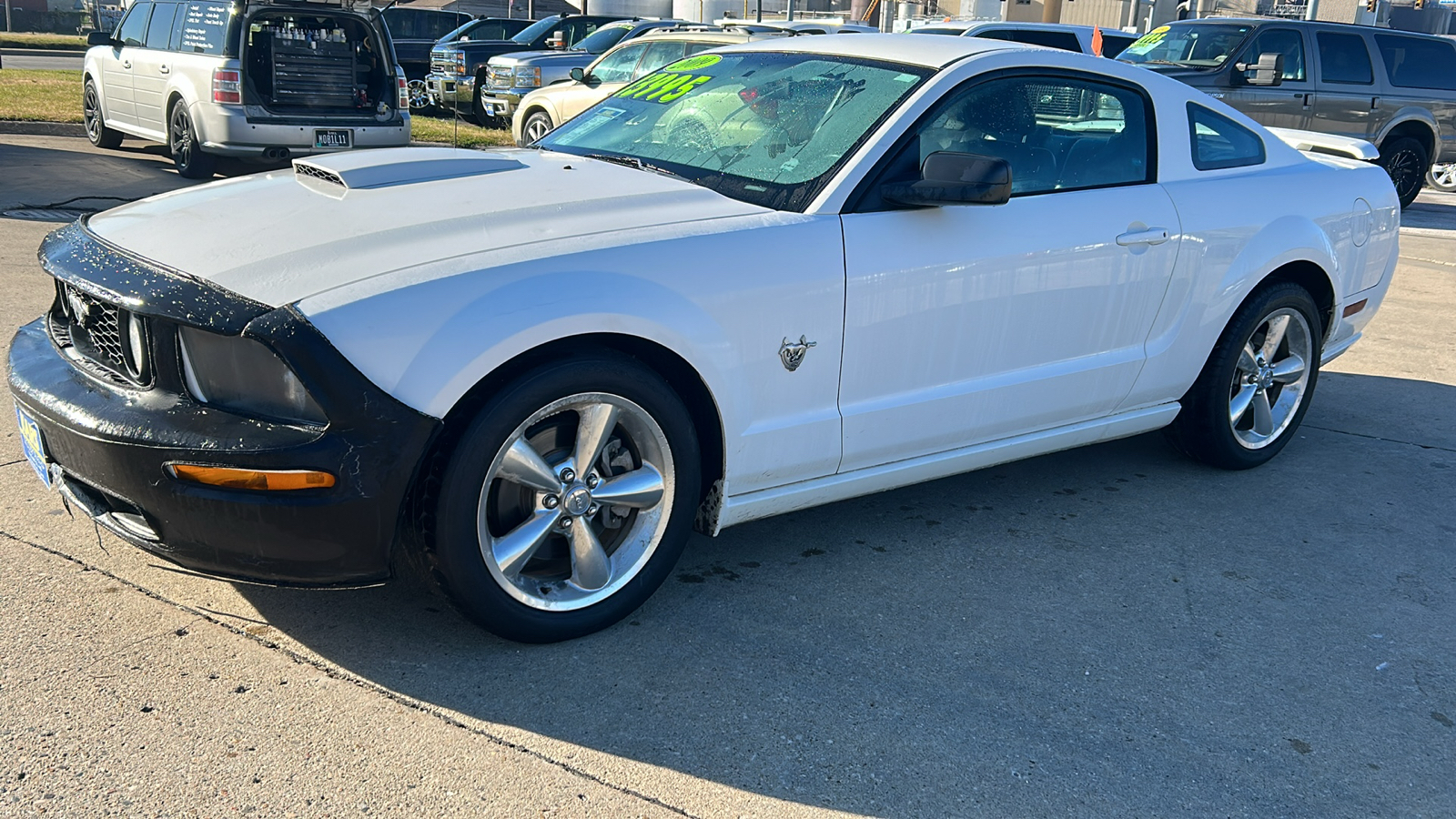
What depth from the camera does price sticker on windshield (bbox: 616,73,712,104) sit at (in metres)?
4.49

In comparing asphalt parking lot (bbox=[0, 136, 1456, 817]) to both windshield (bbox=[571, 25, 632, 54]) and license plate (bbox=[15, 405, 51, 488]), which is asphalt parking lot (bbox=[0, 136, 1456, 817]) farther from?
windshield (bbox=[571, 25, 632, 54])

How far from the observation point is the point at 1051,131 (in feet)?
14.0

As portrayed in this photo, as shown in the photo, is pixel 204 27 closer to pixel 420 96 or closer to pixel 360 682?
pixel 420 96

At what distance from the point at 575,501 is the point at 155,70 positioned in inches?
391

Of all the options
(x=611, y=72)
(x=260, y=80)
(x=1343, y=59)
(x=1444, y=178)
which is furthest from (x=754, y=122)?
(x=1444, y=178)

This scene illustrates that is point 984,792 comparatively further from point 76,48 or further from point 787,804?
point 76,48

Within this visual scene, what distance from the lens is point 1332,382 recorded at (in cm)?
668

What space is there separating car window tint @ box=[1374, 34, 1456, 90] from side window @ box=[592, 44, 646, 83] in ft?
27.9

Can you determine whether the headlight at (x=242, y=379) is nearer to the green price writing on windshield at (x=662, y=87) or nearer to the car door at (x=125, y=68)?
the green price writing on windshield at (x=662, y=87)

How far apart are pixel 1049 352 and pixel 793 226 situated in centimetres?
114

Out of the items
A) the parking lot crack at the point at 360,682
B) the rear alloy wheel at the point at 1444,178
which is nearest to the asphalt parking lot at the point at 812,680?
the parking lot crack at the point at 360,682

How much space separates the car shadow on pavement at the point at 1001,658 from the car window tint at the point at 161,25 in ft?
31.2

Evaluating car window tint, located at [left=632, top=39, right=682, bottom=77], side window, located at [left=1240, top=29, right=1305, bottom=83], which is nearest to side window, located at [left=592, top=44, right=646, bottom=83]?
car window tint, located at [left=632, top=39, right=682, bottom=77]

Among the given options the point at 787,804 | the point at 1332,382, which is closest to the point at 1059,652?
the point at 787,804
